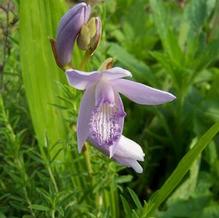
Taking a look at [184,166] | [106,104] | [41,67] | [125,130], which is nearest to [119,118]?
[106,104]

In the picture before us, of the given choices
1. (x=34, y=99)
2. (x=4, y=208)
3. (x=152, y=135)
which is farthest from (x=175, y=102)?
(x=4, y=208)

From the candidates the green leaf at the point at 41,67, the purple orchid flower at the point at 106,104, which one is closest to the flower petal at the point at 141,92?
the purple orchid flower at the point at 106,104

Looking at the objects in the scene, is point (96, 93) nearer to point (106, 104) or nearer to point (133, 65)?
point (106, 104)

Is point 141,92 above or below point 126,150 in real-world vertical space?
above

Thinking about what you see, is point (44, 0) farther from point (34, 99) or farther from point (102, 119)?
point (102, 119)

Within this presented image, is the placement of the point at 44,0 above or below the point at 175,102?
above

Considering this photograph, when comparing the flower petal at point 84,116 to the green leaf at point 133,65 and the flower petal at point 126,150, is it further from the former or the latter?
the green leaf at point 133,65

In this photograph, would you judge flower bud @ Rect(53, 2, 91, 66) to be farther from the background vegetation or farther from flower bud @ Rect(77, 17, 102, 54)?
the background vegetation
